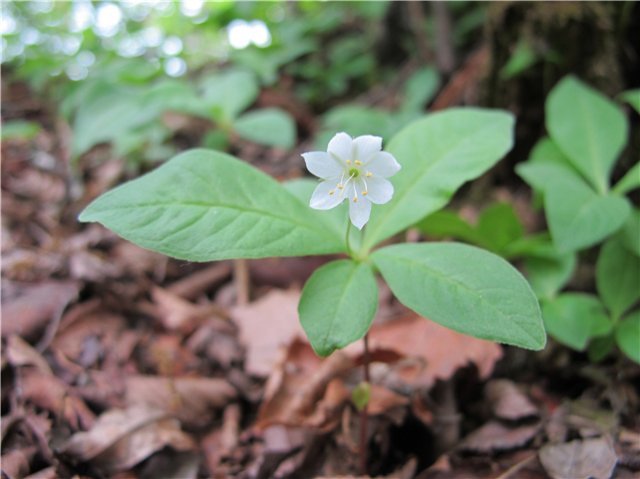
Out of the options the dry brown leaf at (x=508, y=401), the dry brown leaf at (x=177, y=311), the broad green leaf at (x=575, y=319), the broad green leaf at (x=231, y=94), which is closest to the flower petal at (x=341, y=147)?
the broad green leaf at (x=575, y=319)

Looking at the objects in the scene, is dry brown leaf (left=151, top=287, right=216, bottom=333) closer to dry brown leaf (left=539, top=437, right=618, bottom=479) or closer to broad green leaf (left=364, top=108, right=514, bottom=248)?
broad green leaf (left=364, top=108, right=514, bottom=248)

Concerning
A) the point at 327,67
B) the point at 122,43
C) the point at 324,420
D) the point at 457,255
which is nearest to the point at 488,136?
the point at 457,255

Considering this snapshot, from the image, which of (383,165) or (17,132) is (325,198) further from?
(17,132)

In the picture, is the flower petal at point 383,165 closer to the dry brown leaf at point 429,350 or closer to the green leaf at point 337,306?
the green leaf at point 337,306

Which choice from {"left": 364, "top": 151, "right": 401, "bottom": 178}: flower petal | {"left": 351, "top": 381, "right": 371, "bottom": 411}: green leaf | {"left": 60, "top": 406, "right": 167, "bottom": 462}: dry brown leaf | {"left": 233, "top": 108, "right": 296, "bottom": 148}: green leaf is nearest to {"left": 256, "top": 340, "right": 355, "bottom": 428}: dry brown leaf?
{"left": 351, "top": 381, "right": 371, "bottom": 411}: green leaf

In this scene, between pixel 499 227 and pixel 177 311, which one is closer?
pixel 499 227

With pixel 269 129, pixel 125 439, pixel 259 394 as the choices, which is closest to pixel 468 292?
pixel 259 394
